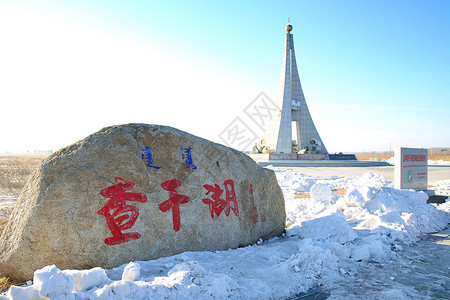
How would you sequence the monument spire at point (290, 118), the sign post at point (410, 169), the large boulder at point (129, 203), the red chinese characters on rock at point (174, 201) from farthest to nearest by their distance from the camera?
the monument spire at point (290, 118) < the sign post at point (410, 169) < the red chinese characters on rock at point (174, 201) < the large boulder at point (129, 203)

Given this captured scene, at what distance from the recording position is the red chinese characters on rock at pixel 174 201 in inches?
139

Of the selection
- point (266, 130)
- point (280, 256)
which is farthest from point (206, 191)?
point (266, 130)

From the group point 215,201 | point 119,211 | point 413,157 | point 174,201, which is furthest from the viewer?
point 413,157

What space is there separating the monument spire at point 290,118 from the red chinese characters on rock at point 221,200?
20545 millimetres

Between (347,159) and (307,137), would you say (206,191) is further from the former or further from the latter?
(307,137)

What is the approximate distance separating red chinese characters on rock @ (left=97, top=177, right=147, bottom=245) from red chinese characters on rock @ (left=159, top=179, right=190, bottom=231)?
0.29 metres

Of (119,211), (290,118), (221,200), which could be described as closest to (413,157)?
(221,200)

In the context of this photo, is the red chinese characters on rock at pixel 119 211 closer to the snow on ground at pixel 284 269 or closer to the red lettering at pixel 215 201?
the snow on ground at pixel 284 269

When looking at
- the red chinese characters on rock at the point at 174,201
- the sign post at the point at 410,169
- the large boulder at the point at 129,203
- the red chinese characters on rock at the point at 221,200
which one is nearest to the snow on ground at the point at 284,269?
the large boulder at the point at 129,203

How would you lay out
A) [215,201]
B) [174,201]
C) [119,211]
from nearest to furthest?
[119,211] < [174,201] < [215,201]

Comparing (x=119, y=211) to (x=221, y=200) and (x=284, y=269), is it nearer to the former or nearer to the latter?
(x=221, y=200)

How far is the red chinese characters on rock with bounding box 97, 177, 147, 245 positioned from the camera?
3123 mm

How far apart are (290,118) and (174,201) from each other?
885 inches

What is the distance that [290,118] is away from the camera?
25062 mm
